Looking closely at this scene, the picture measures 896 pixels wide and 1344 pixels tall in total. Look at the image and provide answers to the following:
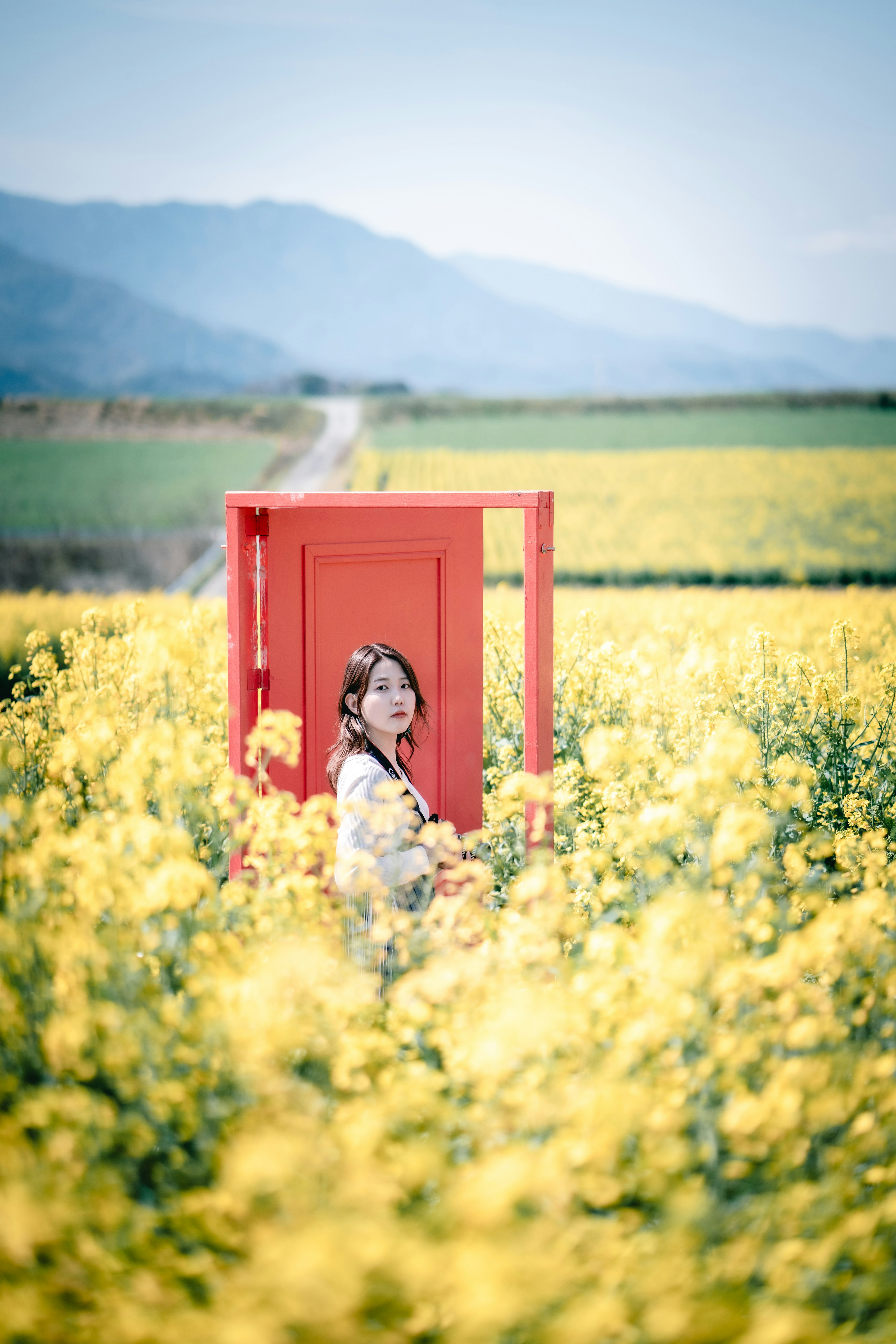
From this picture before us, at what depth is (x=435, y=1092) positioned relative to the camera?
215cm

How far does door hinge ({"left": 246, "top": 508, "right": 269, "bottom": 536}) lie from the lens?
12.3 feet

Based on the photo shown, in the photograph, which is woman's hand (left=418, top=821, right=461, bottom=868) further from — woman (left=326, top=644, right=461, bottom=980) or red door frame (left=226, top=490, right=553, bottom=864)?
red door frame (left=226, top=490, right=553, bottom=864)

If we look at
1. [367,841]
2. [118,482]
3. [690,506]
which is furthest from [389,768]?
[118,482]

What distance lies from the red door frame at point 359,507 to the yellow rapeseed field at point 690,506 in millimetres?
16756

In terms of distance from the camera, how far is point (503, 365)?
343ft

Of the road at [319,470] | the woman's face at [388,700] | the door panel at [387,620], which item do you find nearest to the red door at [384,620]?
the door panel at [387,620]

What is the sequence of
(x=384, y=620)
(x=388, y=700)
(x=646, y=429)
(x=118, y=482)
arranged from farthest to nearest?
(x=646, y=429) → (x=118, y=482) → (x=384, y=620) → (x=388, y=700)

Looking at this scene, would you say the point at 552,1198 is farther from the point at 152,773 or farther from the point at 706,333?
the point at 706,333

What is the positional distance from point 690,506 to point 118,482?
18953mm

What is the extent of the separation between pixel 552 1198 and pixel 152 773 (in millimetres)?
1571

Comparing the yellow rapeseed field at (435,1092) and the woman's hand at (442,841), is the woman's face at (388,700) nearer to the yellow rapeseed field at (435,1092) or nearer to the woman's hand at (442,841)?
the woman's hand at (442,841)

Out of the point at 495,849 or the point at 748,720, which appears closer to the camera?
the point at 495,849

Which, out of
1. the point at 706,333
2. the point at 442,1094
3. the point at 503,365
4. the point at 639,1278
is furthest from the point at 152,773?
the point at 706,333

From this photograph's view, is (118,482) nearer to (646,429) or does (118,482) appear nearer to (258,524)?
(646,429)
